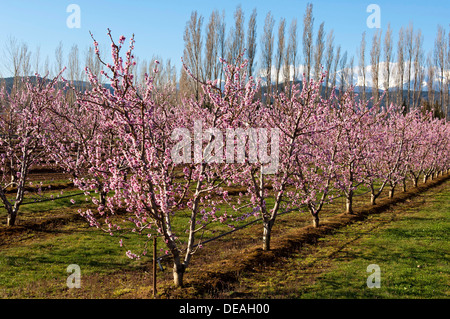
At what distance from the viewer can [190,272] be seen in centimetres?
832

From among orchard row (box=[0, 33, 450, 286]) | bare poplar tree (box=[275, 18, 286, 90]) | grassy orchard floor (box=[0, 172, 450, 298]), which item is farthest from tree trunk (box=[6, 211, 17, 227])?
bare poplar tree (box=[275, 18, 286, 90])

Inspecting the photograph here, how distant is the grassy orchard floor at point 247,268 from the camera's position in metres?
7.28

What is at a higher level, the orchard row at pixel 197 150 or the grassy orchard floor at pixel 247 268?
the orchard row at pixel 197 150

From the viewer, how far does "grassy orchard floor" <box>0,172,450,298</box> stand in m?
7.28

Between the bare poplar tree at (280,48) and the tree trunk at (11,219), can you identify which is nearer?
the tree trunk at (11,219)

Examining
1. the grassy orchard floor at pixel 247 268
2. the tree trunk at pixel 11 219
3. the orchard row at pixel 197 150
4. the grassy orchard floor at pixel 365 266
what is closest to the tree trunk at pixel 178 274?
the orchard row at pixel 197 150

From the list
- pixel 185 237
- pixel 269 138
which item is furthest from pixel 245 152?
pixel 185 237

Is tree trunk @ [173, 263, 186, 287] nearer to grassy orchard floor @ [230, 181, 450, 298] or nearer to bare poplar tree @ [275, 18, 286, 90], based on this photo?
grassy orchard floor @ [230, 181, 450, 298]

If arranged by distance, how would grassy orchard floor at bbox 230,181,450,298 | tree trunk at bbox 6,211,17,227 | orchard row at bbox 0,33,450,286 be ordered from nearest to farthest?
orchard row at bbox 0,33,450,286, grassy orchard floor at bbox 230,181,450,298, tree trunk at bbox 6,211,17,227

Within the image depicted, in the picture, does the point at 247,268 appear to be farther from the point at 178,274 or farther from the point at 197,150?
the point at 197,150

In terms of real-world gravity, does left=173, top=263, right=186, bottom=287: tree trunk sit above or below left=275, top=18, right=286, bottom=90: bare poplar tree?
below

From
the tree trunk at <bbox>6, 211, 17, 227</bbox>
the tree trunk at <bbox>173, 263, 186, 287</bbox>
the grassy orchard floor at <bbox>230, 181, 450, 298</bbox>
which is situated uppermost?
the tree trunk at <bbox>6, 211, 17, 227</bbox>

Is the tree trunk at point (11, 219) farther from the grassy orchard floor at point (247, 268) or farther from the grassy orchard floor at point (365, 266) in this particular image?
the grassy orchard floor at point (365, 266)

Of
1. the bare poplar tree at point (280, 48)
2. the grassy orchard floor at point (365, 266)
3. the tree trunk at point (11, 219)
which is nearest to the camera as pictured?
the grassy orchard floor at point (365, 266)
